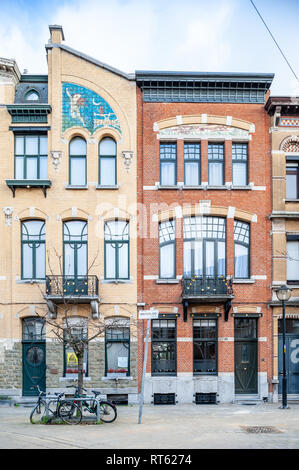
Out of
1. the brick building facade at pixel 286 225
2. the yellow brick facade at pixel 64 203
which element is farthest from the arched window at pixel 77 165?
the brick building facade at pixel 286 225

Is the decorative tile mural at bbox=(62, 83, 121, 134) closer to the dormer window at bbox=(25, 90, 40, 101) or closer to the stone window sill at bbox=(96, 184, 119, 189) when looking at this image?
the dormer window at bbox=(25, 90, 40, 101)

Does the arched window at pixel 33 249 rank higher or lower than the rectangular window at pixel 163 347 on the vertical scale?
higher

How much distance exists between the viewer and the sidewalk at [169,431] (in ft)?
42.1

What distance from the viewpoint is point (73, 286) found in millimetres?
21219

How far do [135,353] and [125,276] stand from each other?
3.11 m

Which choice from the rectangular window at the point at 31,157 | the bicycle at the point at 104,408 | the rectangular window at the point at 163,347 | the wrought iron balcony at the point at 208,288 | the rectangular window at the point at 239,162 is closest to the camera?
the bicycle at the point at 104,408

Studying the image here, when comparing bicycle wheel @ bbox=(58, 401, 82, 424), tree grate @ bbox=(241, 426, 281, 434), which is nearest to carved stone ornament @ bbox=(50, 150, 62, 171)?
bicycle wheel @ bbox=(58, 401, 82, 424)

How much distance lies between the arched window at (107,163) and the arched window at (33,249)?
3.15 meters

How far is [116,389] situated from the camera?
838 inches

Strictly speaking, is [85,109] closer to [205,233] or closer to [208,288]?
[205,233]

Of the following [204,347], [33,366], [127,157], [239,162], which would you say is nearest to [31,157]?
[127,157]

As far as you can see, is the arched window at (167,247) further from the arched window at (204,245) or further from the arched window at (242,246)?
the arched window at (242,246)
